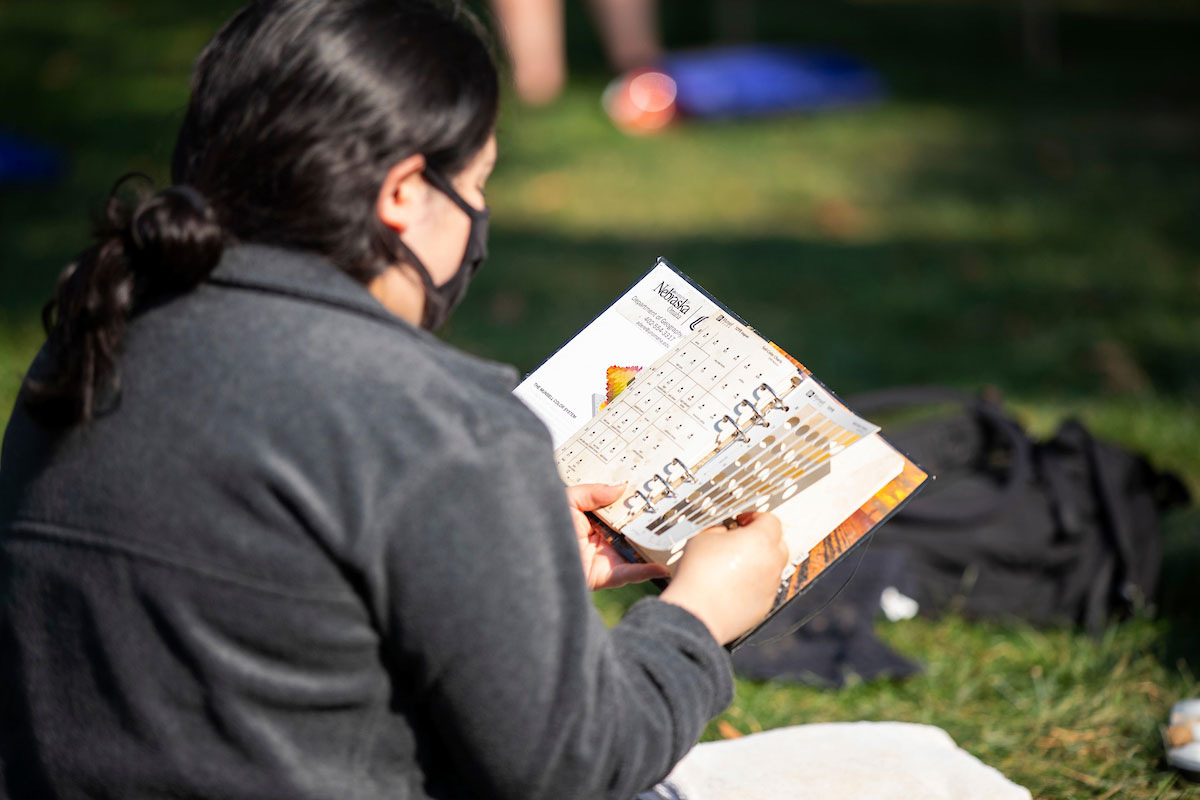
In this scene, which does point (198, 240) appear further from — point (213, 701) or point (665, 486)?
point (665, 486)

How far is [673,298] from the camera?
1668mm

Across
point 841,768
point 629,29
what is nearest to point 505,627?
point 841,768

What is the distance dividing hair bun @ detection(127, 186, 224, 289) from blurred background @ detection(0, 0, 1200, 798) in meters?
0.71

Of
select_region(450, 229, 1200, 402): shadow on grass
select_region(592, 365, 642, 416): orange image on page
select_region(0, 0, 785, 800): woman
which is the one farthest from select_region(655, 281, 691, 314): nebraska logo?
select_region(450, 229, 1200, 402): shadow on grass

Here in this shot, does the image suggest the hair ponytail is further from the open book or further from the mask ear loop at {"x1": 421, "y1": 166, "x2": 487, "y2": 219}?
the open book

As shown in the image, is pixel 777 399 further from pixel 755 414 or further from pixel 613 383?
pixel 613 383

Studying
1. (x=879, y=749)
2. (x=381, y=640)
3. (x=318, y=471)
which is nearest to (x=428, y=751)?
(x=381, y=640)

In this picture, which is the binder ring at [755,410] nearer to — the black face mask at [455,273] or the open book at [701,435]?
the open book at [701,435]

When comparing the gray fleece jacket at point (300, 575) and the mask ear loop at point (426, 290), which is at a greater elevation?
the mask ear loop at point (426, 290)

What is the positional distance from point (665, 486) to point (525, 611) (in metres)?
0.47

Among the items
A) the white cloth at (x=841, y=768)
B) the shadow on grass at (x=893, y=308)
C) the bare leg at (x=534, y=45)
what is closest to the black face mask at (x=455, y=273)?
the white cloth at (x=841, y=768)

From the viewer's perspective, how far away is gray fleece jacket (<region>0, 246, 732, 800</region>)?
3.57ft

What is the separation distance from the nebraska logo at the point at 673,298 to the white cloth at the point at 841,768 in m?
0.80

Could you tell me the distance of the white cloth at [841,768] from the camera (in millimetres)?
1951
